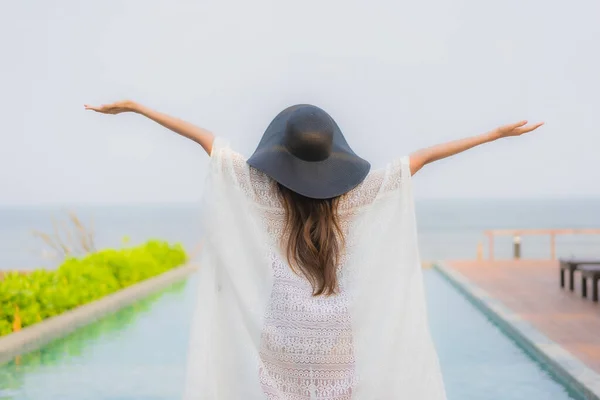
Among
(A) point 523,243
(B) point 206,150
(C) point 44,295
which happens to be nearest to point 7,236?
(A) point 523,243

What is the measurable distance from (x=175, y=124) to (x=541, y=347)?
573 cm

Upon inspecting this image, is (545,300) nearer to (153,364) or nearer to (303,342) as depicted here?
(153,364)

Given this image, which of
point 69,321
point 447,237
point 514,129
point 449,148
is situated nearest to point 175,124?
point 449,148

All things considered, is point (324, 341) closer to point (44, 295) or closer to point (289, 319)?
point (289, 319)

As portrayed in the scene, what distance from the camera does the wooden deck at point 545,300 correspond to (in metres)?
7.96

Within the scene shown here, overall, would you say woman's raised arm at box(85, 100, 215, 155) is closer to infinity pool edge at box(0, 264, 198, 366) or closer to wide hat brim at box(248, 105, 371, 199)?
wide hat brim at box(248, 105, 371, 199)

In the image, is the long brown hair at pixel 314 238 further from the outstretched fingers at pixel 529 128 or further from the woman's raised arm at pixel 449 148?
the outstretched fingers at pixel 529 128

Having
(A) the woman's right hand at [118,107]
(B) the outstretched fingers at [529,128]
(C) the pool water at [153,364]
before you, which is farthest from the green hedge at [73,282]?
(B) the outstretched fingers at [529,128]

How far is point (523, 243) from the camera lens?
1780 inches

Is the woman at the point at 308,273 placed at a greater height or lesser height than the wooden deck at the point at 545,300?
greater

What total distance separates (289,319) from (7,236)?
63.2m

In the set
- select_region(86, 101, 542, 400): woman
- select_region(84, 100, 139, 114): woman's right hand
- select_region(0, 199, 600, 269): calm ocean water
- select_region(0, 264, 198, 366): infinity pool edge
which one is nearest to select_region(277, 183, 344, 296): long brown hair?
select_region(86, 101, 542, 400): woman

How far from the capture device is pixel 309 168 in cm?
250

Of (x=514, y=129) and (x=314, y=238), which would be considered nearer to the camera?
(x=314, y=238)
